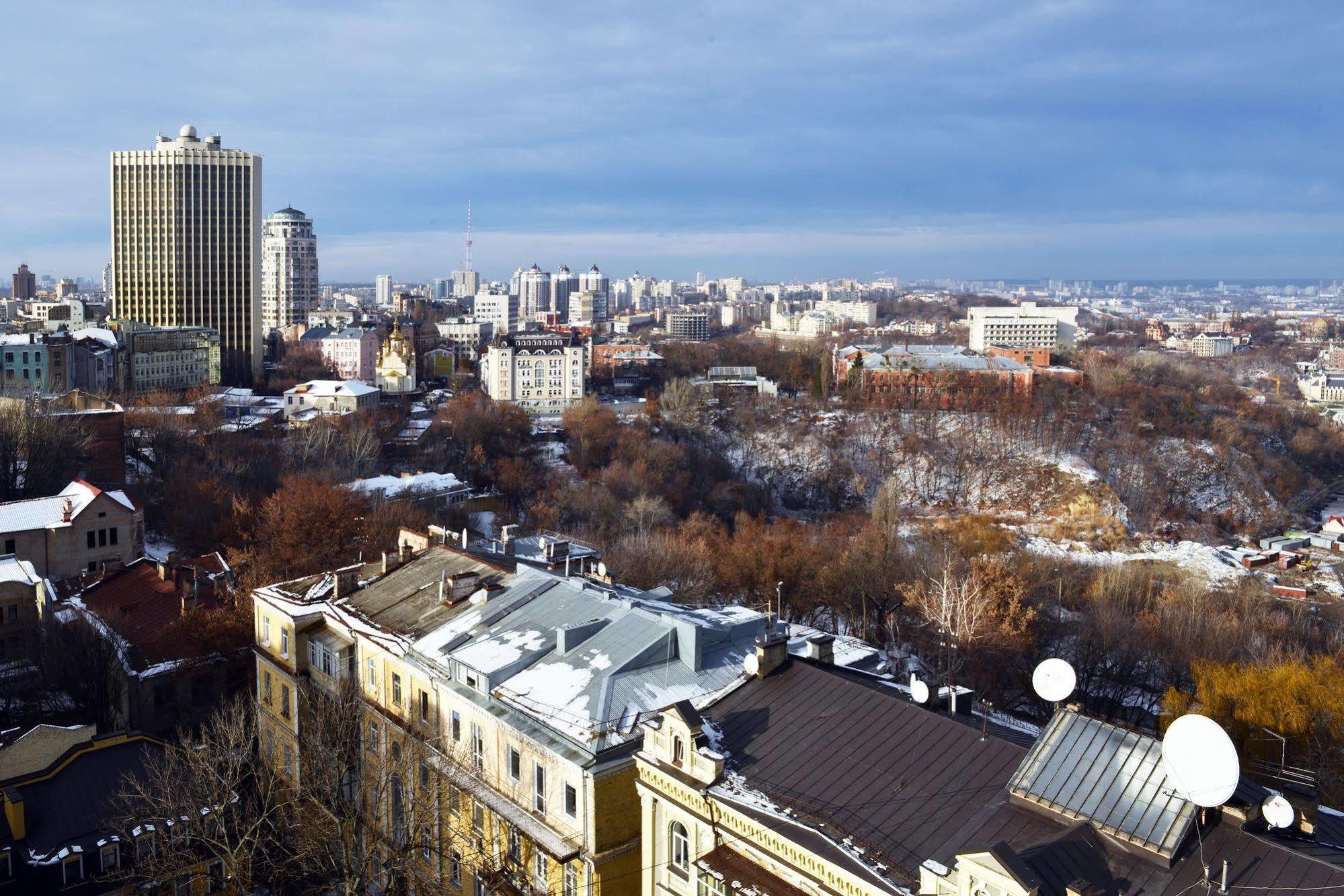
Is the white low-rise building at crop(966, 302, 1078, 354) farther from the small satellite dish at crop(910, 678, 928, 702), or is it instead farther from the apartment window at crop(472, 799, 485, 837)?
the apartment window at crop(472, 799, 485, 837)

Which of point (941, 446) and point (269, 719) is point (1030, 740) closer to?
point (269, 719)

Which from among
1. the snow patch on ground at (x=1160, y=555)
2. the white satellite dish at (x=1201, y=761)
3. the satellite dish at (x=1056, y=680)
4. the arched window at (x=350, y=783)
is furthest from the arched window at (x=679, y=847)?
the snow patch on ground at (x=1160, y=555)

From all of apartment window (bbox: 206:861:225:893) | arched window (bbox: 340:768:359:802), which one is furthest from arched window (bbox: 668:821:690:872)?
apartment window (bbox: 206:861:225:893)

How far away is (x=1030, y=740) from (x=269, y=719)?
53.3ft

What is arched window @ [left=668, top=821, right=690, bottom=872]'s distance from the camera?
1348 cm

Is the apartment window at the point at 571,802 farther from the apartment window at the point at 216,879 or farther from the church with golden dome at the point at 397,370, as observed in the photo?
the church with golden dome at the point at 397,370

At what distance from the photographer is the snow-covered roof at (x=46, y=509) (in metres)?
33.7

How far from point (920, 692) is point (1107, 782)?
353 cm

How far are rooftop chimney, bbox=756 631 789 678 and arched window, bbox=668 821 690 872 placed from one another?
8.09 ft

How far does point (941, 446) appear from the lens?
2948 inches

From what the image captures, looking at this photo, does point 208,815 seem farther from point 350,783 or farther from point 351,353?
point 351,353

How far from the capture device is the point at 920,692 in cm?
1437

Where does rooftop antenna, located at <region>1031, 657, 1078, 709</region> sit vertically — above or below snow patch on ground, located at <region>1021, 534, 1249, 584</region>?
above

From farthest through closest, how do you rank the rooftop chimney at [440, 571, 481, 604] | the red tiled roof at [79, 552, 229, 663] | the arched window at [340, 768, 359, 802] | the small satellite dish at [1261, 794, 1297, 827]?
the red tiled roof at [79, 552, 229, 663] → the rooftop chimney at [440, 571, 481, 604] → the arched window at [340, 768, 359, 802] → the small satellite dish at [1261, 794, 1297, 827]
